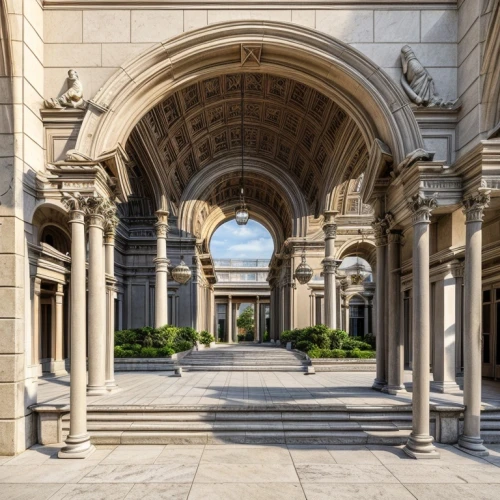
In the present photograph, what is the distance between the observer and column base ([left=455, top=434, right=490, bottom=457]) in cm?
784

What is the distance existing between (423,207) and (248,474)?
5.59 meters

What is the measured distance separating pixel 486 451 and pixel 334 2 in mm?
9229

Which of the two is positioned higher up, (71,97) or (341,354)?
(71,97)

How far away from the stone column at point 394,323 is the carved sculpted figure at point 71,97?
750 cm

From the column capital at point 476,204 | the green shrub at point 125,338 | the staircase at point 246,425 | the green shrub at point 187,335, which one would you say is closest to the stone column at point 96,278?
the staircase at point 246,425

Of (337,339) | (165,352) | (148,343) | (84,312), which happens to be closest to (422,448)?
(84,312)

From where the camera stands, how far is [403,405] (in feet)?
29.7

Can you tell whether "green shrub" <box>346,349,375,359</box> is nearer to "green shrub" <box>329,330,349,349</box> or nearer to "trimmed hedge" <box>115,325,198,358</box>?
"green shrub" <box>329,330,349,349</box>

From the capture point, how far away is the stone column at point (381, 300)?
10.7 metres

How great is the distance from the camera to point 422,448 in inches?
307

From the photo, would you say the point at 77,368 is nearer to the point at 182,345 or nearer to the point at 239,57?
the point at 239,57

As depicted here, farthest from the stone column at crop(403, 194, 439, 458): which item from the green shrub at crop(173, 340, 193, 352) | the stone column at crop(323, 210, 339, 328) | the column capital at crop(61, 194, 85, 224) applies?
the green shrub at crop(173, 340, 193, 352)

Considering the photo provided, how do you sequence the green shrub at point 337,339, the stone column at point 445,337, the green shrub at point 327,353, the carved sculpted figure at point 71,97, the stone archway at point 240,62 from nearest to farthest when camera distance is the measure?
the carved sculpted figure at point 71,97 → the stone archway at point 240,62 → the stone column at point 445,337 → the green shrub at point 327,353 → the green shrub at point 337,339

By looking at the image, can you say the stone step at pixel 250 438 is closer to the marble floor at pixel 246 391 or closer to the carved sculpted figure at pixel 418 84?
the marble floor at pixel 246 391
